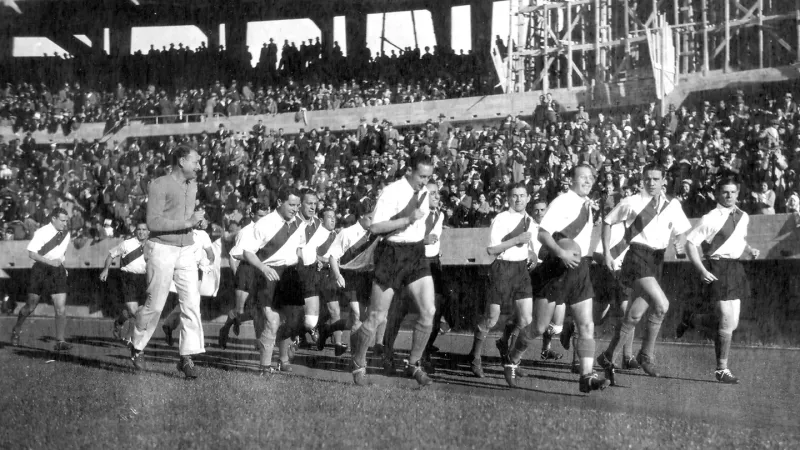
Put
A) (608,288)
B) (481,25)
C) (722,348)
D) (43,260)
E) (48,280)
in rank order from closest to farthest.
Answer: (722,348) → (608,288) → (43,260) → (48,280) → (481,25)

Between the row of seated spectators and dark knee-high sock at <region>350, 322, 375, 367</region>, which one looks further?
the row of seated spectators

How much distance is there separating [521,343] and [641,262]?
1444mm

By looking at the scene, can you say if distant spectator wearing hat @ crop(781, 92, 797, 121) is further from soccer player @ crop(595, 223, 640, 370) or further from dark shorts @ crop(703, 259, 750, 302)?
dark shorts @ crop(703, 259, 750, 302)

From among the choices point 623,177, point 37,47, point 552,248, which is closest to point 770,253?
point 623,177

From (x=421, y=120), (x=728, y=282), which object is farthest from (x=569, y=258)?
(x=421, y=120)

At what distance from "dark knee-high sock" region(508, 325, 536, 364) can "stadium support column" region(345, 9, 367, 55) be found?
29165 millimetres

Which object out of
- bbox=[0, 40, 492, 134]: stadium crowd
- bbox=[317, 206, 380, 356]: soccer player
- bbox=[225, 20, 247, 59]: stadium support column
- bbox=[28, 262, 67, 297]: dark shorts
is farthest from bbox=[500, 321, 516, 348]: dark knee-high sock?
bbox=[225, 20, 247, 59]: stadium support column

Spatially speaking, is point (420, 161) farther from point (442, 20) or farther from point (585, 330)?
point (442, 20)

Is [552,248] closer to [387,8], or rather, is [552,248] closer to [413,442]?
[413,442]

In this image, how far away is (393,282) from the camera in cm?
940

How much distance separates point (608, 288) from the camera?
13328 millimetres

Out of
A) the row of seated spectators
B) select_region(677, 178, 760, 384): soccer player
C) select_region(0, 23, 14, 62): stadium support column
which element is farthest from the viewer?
select_region(0, 23, 14, 62): stadium support column

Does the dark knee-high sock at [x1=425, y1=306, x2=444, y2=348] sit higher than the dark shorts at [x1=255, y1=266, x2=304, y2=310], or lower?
lower

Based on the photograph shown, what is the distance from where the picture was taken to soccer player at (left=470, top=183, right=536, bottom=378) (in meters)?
11.0
